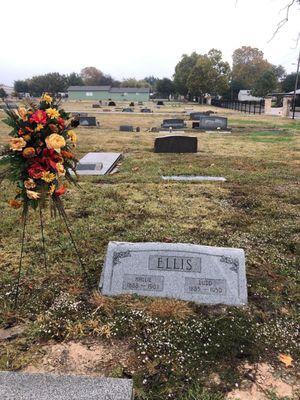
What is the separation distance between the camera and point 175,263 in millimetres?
4172

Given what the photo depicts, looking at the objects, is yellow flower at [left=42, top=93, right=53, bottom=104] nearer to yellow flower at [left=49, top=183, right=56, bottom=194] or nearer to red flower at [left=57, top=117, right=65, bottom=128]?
red flower at [left=57, top=117, right=65, bottom=128]

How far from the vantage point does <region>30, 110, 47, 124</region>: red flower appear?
11.8 feet

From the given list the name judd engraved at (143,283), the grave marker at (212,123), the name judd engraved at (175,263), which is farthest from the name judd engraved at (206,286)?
the grave marker at (212,123)

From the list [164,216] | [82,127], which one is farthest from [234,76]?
[164,216]

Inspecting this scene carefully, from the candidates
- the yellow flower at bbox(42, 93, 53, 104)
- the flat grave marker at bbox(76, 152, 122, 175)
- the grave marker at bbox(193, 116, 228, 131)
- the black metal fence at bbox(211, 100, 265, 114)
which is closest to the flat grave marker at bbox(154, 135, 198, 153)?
the flat grave marker at bbox(76, 152, 122, 175)

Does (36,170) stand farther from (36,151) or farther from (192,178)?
(192,178)

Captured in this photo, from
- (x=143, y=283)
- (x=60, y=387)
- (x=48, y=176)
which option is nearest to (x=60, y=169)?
(x=48, y=176)

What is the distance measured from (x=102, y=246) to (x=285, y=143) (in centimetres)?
1435

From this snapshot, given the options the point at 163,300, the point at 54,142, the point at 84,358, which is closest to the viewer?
the point at 84,358

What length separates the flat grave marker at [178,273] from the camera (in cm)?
407

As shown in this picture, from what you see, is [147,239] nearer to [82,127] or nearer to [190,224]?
[190,224]

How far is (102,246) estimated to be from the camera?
552cm

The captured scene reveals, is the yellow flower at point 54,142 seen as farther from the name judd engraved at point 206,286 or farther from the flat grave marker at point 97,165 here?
the flat grave marker at point 97,165

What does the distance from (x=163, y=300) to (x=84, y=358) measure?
1.07 m
